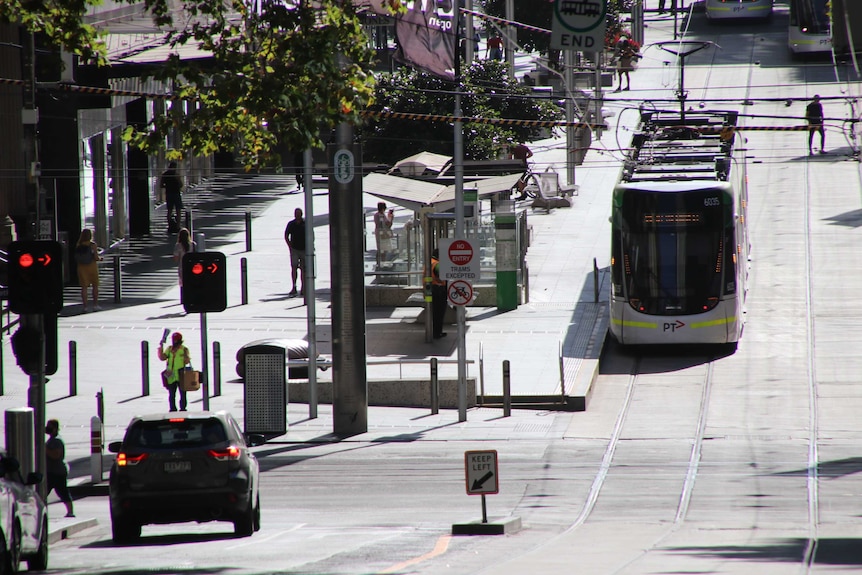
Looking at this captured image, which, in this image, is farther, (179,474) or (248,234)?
(248,234)

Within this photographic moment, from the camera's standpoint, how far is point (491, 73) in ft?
133

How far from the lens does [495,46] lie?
55.5 m

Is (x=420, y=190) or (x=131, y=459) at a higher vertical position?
(x=420, y=190)

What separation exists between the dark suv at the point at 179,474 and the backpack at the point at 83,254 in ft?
46.3

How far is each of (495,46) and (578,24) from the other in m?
35.7

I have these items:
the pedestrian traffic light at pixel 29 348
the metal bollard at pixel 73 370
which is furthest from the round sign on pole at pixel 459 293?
Result: the pedestrian traffic light at pixel 29 348

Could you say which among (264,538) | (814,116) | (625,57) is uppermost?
(625,57)

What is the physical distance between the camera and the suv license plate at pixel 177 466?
46.7ft

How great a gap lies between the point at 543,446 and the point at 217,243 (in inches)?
706

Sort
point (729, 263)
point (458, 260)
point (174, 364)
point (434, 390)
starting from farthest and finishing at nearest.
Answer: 1. point (729, 263)
2. point (434, 390)
3. point (458, 260)
4. point (174, 364)

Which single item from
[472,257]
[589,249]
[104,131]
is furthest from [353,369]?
[104,131]

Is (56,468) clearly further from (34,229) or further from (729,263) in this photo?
(729,263)

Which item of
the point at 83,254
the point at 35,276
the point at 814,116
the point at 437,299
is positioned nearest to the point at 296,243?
the point at 83,254

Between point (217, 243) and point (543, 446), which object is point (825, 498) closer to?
point (543, 446)
